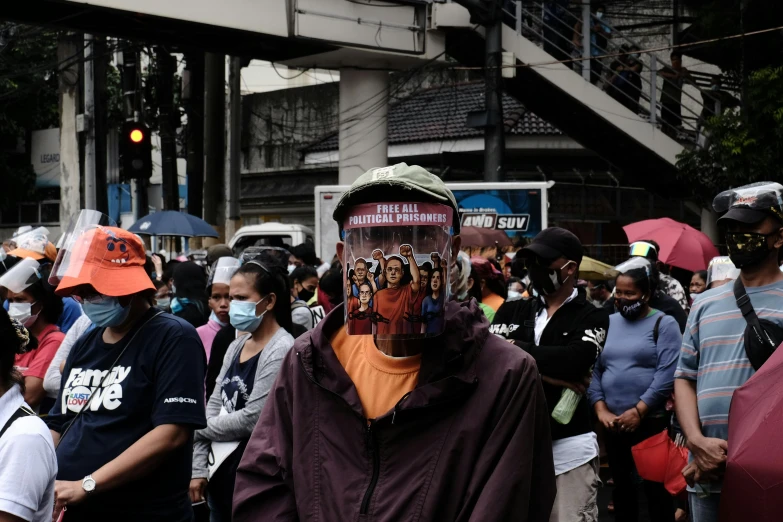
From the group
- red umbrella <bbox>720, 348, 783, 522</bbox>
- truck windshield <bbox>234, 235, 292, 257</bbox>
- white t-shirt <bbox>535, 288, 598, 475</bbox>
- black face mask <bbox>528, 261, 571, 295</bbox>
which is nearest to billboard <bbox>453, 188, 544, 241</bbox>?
truck windshield <bbox>234, 235, 292, 257</bbox>

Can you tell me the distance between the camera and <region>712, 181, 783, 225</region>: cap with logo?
4383mm

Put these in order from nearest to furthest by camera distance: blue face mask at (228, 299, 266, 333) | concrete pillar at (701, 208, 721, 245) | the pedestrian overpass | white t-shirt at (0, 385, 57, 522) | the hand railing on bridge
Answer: white t-shirt at (0, 385, 57, 522) < blue face mask at (228, 299, 266, 333) < the pedestrian overpass < the hand railing on bridge < concrete pillar at (701, 208, 721, 245)

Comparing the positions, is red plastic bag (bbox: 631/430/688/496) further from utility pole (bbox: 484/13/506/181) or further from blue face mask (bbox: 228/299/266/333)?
utility pole (bbox: 484/13/506/181)

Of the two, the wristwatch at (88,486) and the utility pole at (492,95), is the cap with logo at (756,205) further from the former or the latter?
the utility pole at (492,95)

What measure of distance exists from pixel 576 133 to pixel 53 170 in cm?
2151

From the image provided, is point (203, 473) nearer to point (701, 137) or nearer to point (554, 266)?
point (554, 266)

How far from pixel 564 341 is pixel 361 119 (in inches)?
552

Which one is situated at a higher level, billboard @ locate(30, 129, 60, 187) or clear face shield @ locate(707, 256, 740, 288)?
billboard @ locate(30, 129, 60, 187)

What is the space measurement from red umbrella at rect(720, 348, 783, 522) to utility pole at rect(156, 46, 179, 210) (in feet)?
59.7

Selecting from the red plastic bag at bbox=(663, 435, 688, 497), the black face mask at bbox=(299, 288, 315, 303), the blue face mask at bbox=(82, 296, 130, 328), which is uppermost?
the blue face mask at bbox=(82, 296, 130, 328)

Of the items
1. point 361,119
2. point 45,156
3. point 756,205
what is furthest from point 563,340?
point 45,156

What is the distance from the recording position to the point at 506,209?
50.9 feet

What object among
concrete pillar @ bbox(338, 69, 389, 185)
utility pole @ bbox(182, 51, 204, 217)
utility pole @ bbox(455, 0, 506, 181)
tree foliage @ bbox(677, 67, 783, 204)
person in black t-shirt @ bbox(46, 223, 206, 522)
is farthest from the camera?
utility pole @ bbox(182, 51, 204, 217)

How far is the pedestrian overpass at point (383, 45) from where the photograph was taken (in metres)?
16.8
